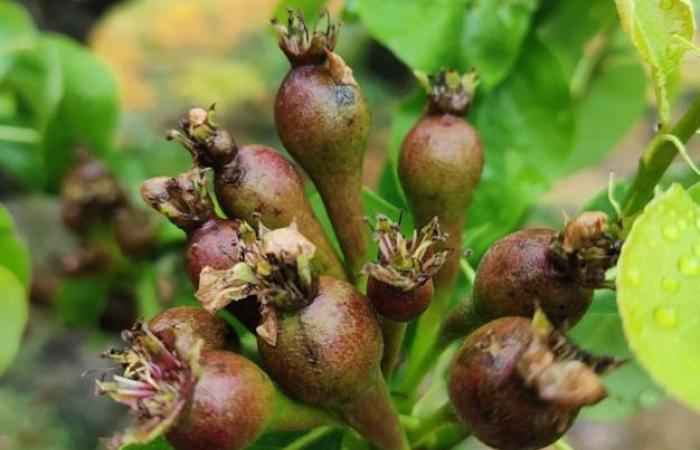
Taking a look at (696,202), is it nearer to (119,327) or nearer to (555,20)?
(555,20)

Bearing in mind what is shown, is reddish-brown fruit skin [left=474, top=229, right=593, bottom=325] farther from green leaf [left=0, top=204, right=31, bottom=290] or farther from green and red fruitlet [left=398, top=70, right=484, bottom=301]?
green leaf [left=0, top=204, right=31, bottom=290]

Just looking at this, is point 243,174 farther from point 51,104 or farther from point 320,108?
point 51,104

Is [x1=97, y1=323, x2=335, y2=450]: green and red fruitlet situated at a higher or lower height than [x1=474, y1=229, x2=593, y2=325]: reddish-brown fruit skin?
lower

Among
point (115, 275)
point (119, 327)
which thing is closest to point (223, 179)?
point (115, 275)

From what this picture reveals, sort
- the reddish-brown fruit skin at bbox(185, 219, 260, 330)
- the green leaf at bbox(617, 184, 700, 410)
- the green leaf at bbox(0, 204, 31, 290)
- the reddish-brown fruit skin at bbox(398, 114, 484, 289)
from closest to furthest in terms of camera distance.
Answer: the green leaf at bbox(617, 184, 700, 410)
the reddish-brown fruit skin at bbox(185, 219, 260, 330)
the reddish-brown fruit skin at bbox(398, 114, 484, 289)
the green leaf at bbox(0, 204, 31, 290)

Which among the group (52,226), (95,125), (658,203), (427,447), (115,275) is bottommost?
(52,226)

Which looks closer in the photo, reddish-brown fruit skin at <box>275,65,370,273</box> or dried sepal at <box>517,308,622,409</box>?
dried sepal at <box>517,308,622,409</box>

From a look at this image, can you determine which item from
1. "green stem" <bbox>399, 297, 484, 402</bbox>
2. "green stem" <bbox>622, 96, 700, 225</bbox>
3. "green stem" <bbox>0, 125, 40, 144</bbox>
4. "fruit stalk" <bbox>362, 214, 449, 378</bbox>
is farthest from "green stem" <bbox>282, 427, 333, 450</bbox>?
"green stem" <bbox>0, 125, 40, 144</bbox>

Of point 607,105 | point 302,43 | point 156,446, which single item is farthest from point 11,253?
point 607,105
